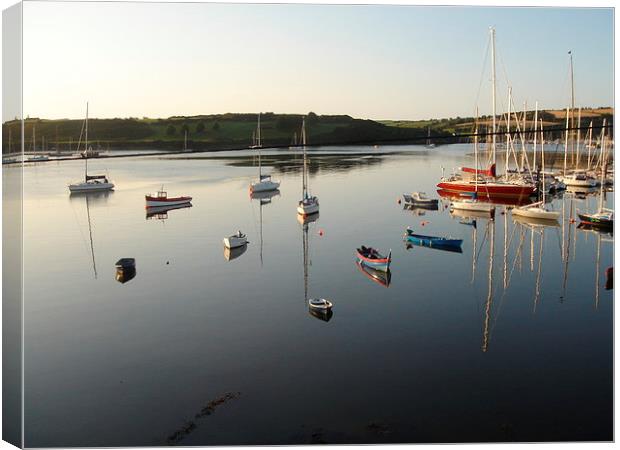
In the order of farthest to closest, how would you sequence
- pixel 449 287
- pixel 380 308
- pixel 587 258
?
pixel 587 258 < pixel 449 287 < pixel 380 308

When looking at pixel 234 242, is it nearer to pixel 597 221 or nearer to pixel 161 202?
pixel 161 202

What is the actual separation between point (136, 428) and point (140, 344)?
4.57m

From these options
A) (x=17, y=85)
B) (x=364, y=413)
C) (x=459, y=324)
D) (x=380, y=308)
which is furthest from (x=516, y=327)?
(x=17, y=85)

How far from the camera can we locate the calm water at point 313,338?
11320 millimetres

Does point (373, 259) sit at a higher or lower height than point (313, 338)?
higher

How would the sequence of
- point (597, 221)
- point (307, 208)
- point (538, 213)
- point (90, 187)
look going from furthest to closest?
point (90, 187), point (307, 208), point (538, 213), point (597, 221)

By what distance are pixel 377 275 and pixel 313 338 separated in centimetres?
679

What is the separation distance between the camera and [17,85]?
8.32 metres

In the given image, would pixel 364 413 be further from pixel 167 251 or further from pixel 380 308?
pixel 167 251

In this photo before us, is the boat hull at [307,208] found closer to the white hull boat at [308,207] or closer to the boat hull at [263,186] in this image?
the white hull boat at [308,207]

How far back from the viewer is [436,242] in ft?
89.8

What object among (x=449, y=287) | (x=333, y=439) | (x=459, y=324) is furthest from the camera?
(x=449, y=287)

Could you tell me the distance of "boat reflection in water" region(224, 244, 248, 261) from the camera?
84.7ft

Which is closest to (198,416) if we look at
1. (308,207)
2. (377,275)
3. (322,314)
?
(322,314)
